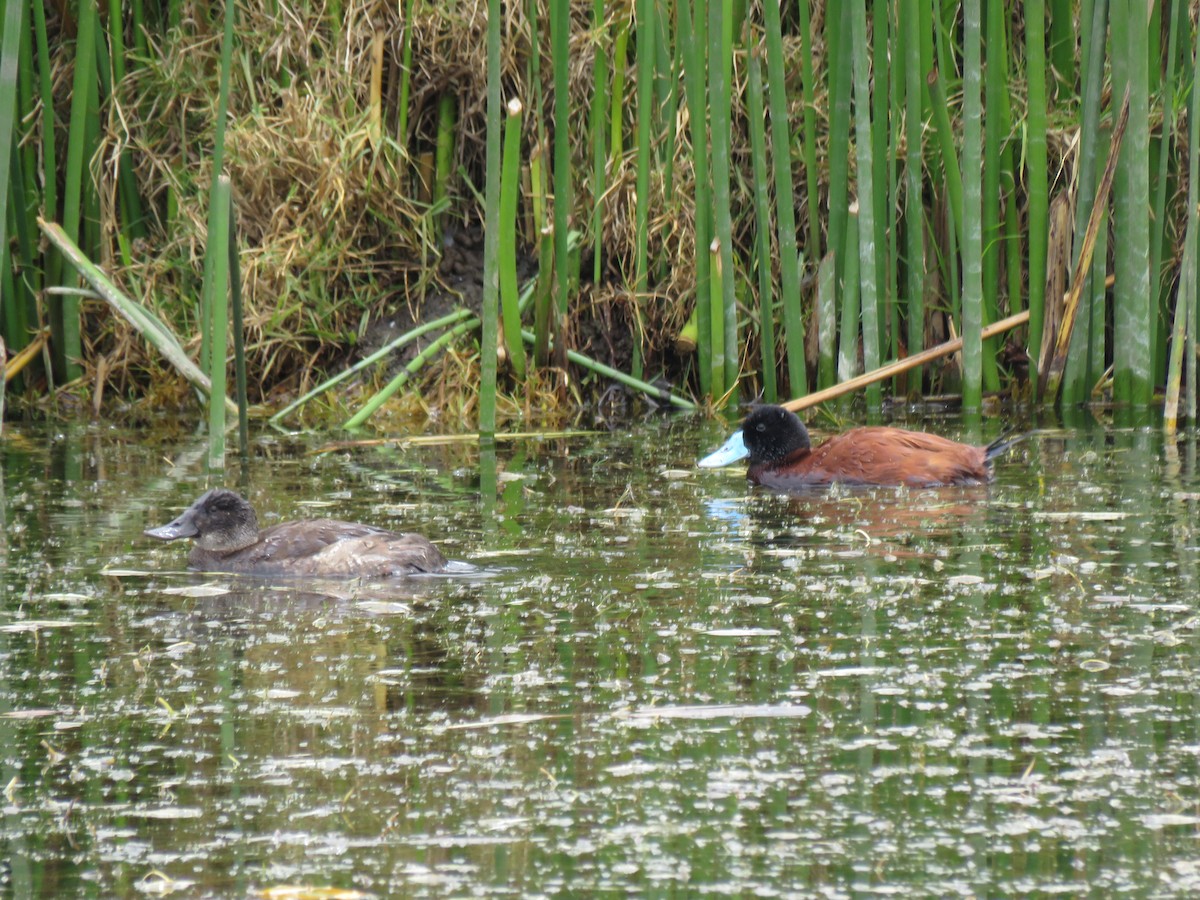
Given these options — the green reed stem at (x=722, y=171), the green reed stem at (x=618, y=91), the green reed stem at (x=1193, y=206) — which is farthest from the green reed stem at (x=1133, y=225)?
the green reed stem at (x=618, y=91)

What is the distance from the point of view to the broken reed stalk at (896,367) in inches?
346

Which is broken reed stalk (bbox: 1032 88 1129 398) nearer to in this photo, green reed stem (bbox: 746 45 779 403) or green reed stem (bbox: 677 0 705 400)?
green reed stem (bbox: 746 45 779 403)

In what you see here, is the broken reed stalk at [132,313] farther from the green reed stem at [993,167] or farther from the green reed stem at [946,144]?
the green reed stem at [993,167]

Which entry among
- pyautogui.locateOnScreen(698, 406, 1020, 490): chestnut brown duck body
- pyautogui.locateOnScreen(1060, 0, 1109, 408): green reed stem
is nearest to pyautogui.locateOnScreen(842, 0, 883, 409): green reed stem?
pyautogui.locateOnScreen(1060, 0, 1109, 408): green reed stem

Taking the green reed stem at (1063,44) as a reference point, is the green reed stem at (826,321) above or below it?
below

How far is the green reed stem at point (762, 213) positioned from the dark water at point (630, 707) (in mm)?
2411

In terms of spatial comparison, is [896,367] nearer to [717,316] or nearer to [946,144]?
[717,316]

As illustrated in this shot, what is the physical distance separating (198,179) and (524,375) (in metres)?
2.36

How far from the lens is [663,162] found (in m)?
10.1

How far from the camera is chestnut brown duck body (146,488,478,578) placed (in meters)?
5.62

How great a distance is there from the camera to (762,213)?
350 inches

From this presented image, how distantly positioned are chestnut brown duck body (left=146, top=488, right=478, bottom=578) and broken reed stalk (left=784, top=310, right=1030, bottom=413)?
3.32 metres

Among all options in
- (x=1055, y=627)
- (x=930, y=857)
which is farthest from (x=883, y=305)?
(x=930, y=857)

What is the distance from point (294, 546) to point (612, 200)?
4.57 metres
